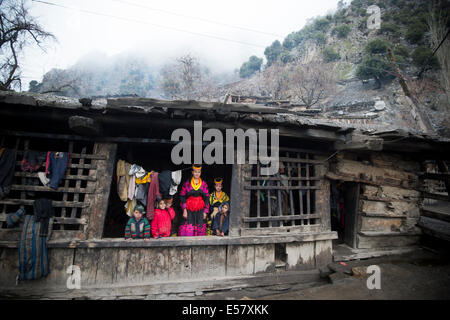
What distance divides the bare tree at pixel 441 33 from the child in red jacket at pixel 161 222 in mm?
16588

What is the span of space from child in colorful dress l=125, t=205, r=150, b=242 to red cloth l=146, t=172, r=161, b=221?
122mm

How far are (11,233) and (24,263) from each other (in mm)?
612

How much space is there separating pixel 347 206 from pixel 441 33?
49.0 ft

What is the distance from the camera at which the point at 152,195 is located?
407cm

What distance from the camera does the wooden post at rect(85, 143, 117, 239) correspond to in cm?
367

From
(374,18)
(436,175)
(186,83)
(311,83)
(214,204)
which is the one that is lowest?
(214,204)

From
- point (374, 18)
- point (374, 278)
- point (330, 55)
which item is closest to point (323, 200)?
point (374, 278)

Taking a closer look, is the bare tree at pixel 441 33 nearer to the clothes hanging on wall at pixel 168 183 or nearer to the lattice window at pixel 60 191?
the clothes hanging on wall at pixel 168 183

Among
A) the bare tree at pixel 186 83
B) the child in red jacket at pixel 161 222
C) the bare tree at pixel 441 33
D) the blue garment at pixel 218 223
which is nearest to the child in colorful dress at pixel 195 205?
the blue garment at pixel 218 223

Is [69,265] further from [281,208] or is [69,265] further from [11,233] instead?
[281,208]

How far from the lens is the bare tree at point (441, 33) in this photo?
10.7 meters

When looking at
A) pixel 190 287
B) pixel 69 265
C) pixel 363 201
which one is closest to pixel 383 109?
pixel 363 201

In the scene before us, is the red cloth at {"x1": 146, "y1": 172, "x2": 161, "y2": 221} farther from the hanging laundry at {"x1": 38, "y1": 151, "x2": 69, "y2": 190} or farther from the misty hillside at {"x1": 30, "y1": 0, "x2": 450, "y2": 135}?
the misty hillside at {"x1": 30, "y1": 0, "x2": 450, "y2": 135}

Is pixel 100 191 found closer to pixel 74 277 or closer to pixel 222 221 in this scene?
pixel 74 277
